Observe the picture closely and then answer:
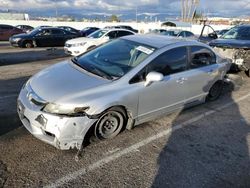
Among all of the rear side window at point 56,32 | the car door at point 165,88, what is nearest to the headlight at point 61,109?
the car door at point 165,88

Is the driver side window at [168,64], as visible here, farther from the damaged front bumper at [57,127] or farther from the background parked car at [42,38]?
the background parked car at [42,38]

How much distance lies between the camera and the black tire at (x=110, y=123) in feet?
12.4

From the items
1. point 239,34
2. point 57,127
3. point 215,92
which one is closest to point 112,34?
point 239,34

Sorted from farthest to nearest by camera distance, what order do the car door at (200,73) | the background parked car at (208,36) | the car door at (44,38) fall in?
→ the car door at (44,38), the background parked car at (208,36), the car door at (200,73)

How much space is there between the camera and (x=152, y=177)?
3.25 metres

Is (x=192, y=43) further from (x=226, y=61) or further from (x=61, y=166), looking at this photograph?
(x=61, y=166)

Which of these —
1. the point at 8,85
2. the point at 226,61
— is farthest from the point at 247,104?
the point at 8,85

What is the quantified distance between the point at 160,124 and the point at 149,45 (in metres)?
1.47

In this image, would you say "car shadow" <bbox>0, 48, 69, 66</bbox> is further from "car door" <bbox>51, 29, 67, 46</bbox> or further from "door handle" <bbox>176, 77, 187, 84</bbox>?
"door handle" <bbox>176, 77, 187, 84</bbox>

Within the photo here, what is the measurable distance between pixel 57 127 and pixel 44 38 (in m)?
15.6

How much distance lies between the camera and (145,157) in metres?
3.67

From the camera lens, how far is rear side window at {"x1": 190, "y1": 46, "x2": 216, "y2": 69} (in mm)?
5012

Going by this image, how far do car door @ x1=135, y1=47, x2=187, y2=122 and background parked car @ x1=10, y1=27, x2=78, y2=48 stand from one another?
14.0 metres

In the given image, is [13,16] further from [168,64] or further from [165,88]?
[165,88]
